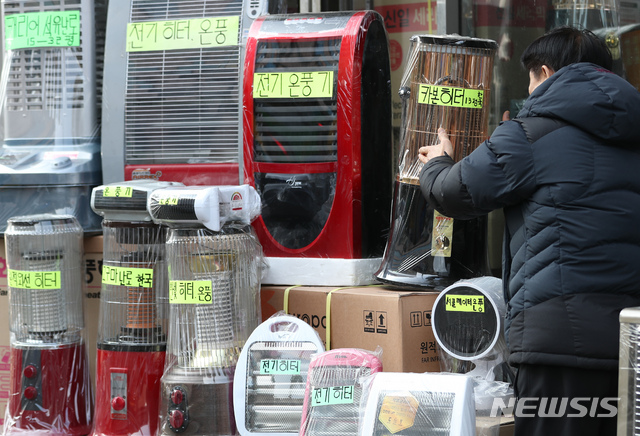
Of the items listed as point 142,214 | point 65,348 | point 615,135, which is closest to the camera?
point 615,135

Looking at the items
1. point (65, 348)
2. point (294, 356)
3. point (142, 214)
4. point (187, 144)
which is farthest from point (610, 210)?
point (65, 348)

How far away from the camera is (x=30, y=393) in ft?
10.2

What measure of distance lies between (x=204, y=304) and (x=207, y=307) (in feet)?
0.05

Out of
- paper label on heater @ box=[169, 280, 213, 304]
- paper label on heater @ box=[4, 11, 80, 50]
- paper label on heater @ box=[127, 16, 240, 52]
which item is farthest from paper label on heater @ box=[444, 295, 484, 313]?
paper label on heater @ box=[4, 11, 80, 50]

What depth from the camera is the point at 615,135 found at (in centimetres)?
218

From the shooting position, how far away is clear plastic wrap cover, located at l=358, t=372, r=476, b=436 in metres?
2.12

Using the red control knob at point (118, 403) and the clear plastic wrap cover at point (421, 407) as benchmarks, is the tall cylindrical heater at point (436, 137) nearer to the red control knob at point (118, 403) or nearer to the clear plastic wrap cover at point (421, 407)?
the clear plastic wrap cover at point (421, 407)

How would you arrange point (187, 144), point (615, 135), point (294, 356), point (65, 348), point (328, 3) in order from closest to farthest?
point (615, 135)
point (294, 356)
point (65, 348)
point (187, 144)
point (328, 3)

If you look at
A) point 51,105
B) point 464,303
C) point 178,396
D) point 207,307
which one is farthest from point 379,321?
point 51,105

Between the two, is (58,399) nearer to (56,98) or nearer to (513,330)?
(56,98)

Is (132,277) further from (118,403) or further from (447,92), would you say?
(447,92)

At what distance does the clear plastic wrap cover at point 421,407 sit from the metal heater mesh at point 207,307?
0.78 metres

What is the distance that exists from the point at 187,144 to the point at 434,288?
1225mm

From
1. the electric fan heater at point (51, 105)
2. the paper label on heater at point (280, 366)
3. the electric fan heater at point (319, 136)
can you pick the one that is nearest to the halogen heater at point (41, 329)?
the electric fan heater at point (51, 105)
